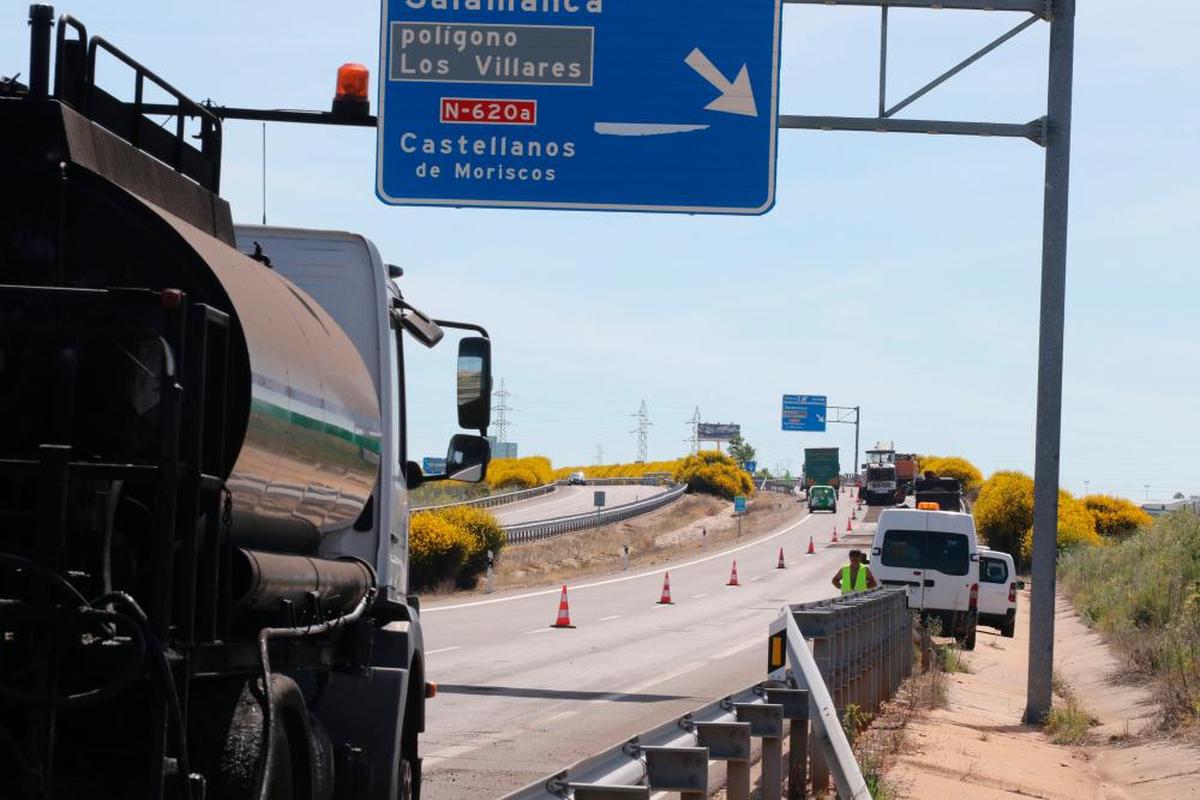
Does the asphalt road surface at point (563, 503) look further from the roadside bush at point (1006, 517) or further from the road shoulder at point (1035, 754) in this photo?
the road shoulder at point (1035, 754)

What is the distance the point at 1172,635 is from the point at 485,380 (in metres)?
17.3

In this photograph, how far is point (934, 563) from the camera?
29.9 meters

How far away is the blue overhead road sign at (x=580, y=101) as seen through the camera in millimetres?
16297

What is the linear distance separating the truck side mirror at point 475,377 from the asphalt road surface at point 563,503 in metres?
59.4

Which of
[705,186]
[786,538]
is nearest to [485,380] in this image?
[705,186]

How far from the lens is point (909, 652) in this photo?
21.4 m

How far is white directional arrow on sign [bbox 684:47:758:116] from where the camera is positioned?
1638 cm

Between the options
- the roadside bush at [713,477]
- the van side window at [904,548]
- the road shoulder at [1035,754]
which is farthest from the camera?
the roadside bush at [713,477]

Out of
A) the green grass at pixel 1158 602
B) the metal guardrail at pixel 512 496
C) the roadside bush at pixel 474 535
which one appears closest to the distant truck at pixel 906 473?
the metal guardrail at pixel 512 496

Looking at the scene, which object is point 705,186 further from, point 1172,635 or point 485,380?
point 1172,635

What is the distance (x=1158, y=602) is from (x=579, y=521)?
40746 millimetres

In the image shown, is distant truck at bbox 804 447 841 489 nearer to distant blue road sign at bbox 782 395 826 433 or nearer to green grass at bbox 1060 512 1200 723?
distant blue road sign at bbox 782 395 826 433

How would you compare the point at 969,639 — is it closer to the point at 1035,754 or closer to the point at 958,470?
the point at 1035,754

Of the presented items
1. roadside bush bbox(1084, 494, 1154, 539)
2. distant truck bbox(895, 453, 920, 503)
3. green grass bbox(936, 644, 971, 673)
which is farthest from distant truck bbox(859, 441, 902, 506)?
green grass bbox(936, 644, 971, 673)
